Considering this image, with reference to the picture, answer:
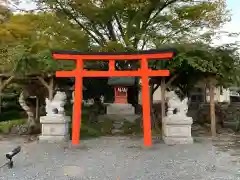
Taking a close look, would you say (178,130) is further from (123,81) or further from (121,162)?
(123,81)

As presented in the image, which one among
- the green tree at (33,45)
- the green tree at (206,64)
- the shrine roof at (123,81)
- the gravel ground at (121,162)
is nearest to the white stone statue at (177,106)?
the green tree at (206,64)

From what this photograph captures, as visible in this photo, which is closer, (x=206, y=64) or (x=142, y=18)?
(x=206, y=64)

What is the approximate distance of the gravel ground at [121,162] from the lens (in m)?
6.38

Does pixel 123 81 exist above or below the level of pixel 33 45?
below

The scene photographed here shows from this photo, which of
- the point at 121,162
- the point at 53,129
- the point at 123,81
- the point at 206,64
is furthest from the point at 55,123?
the point at 123,81

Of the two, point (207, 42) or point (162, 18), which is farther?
point (162, 18)

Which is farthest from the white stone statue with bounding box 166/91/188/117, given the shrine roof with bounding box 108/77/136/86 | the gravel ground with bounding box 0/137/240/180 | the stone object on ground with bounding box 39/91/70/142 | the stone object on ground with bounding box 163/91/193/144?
the shrine roof with bounding box 108/77/136/86

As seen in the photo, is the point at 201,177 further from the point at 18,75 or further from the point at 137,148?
the point at 18,75

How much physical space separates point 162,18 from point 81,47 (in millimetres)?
4329

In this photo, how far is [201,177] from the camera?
6.23m

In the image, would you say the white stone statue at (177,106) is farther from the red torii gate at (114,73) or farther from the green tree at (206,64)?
the red torii gate at (114,73)

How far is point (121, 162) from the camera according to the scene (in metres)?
7.77

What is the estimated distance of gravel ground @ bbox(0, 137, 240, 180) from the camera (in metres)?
6.38

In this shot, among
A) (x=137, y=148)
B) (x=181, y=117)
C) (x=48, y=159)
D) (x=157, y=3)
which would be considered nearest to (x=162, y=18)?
(x=157, y=3)
